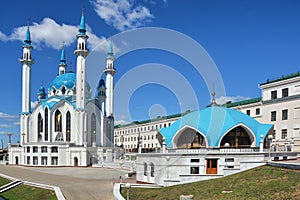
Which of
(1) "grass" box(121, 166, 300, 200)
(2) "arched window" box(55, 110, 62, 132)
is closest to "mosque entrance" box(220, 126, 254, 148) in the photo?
(1) "grass" box(121, 166, 300, 200)

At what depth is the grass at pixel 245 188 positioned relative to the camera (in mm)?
18172

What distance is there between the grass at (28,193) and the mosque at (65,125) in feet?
79.0

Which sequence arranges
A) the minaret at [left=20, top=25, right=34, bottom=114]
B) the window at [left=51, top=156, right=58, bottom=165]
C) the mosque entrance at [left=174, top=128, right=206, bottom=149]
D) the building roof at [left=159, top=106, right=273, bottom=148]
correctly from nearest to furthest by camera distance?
1. the building roof at [left=159, top=106, right=273, bottom=148]
2. the mosque entrance at [left=174, top=128, right=206, bottom=149]
3. the window at [left=51, top=156, right=58, bottom=165]
4. the minaret at [left=20, top=25, right=34, bottom=114]

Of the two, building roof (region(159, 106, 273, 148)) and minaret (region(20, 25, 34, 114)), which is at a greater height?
minaret (region(20, 25, 34, 114))

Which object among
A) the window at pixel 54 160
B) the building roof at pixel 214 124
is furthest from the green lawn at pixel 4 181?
the building roof at pixel 214 124

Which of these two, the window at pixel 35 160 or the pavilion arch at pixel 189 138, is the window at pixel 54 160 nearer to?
the window at pixel 35 160

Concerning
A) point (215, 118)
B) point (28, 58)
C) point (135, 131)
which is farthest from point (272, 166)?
point (135, 131)

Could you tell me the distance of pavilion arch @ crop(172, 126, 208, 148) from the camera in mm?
32303

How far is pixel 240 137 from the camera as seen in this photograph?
33031 mm

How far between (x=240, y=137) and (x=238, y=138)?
25 centimetres

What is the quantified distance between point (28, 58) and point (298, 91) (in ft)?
168

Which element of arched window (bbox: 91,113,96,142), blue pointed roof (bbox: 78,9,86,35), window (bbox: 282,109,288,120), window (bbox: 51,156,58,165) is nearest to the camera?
window (bbox: 282,109,288,120)

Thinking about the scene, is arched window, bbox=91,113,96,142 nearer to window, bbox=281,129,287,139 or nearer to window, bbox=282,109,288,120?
window, bbox=281,129,287,139

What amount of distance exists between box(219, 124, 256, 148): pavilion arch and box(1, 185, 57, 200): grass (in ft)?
54.5
